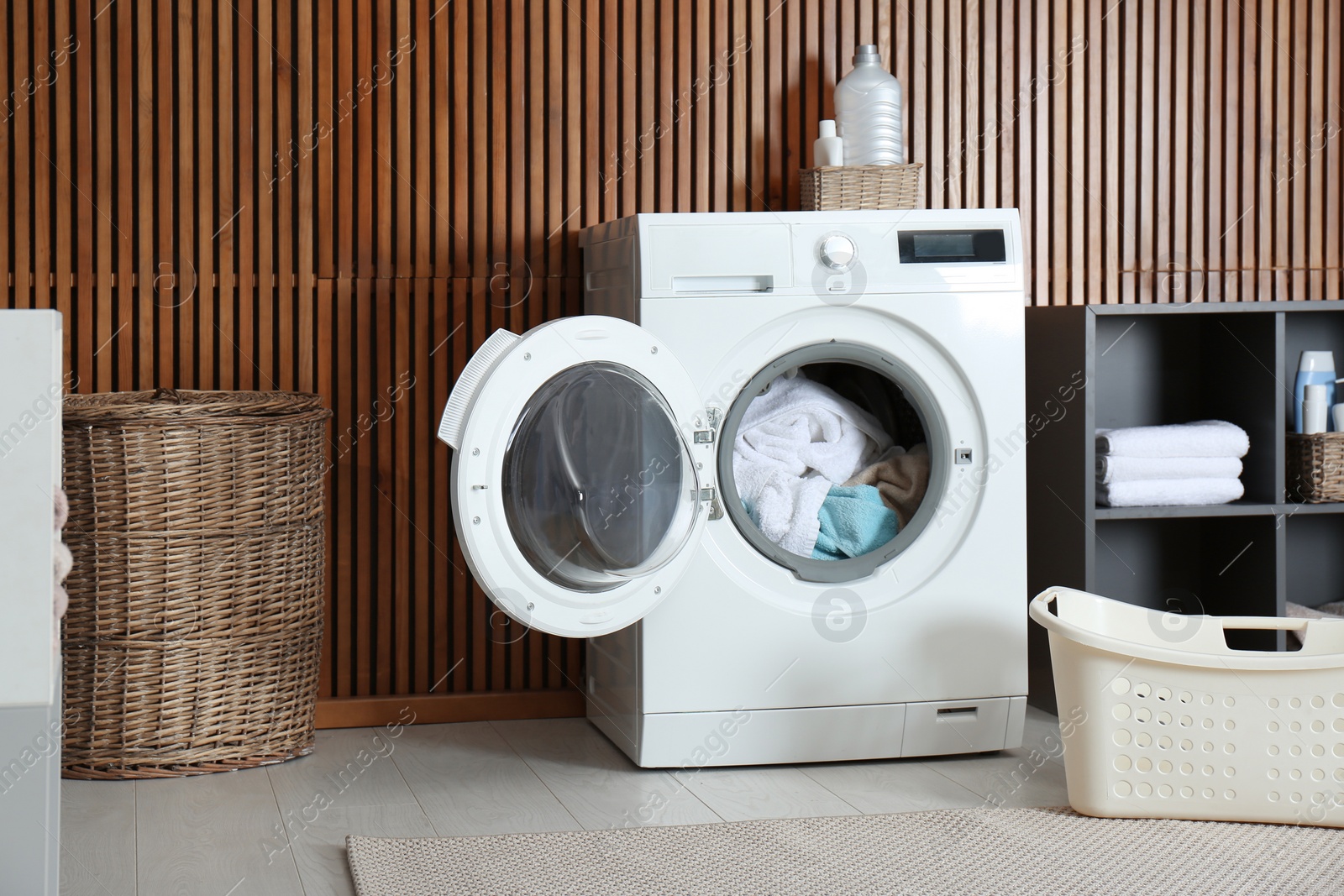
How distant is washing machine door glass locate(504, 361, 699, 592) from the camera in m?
2.05

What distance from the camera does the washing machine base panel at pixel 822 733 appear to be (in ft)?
7.36

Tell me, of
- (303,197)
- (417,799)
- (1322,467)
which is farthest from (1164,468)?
(303,197)

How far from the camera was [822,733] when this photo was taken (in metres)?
2.29

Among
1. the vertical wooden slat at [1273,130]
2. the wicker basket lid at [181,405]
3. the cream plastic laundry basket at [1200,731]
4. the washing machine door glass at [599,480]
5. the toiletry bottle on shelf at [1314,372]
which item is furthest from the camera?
the vertical wooden slat at [1273,130]

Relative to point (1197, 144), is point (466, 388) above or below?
below

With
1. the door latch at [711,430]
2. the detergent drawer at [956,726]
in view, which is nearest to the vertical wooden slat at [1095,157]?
the detergent drawer at [956,726]

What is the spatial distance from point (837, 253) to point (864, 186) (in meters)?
0.39

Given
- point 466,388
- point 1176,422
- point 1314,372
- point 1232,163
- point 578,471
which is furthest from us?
point 1232,163

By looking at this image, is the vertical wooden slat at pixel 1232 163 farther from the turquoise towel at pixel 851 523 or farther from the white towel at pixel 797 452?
the turquoise towel at pixel 851 523

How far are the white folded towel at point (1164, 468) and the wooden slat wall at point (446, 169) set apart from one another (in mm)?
567

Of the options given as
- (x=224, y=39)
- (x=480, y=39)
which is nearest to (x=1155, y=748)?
(x=480, y=39)

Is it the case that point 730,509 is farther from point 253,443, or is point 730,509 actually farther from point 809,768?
point 253,443

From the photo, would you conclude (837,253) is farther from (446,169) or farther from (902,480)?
(446,169)

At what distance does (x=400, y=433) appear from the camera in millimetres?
2676
